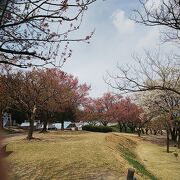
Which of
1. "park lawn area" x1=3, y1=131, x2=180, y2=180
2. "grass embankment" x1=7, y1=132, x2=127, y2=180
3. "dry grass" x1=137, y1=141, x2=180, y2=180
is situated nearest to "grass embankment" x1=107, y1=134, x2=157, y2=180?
"park lawn area" x1=3, y1=131, x2=180, y2=180

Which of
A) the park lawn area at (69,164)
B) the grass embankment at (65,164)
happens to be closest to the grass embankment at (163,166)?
the park lawn area at (69,164)

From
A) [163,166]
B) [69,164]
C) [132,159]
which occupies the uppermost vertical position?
[69,164]

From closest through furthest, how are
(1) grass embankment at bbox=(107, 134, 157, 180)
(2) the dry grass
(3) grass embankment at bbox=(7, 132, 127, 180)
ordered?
(3) grass embankment at bbox=(7, 132, 127, 180) → (1) grass embankment at bbox=(107, 134, 157, 180) → (2) the dry grass

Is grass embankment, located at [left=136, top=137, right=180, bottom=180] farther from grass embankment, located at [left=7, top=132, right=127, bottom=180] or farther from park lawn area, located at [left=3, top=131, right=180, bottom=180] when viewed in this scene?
grass embankment, located at [left=7, top=132, right=127, bottom=180]

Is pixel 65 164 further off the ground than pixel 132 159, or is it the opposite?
pixel 65 164

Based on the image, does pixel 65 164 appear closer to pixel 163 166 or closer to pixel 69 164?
pixel 69 164

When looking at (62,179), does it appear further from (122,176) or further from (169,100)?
(169,100)

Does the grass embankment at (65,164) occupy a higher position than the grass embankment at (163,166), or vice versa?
the grass embankment at (65,164)

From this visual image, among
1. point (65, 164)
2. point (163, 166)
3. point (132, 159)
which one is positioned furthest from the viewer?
point (163, 166)

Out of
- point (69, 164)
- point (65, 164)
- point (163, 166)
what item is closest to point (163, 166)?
point (163, 166)

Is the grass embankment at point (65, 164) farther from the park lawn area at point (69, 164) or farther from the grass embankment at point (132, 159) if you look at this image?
the grass embankment at point (132, 159)

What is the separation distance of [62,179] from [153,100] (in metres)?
37.4

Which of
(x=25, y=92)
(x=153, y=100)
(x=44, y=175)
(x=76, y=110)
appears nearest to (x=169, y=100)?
(x=153, y=100)

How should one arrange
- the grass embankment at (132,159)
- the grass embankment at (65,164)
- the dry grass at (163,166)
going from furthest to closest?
the dry grass at (163,166)
the grass embankment at (132,159)
the grass embankment at (65,164)
